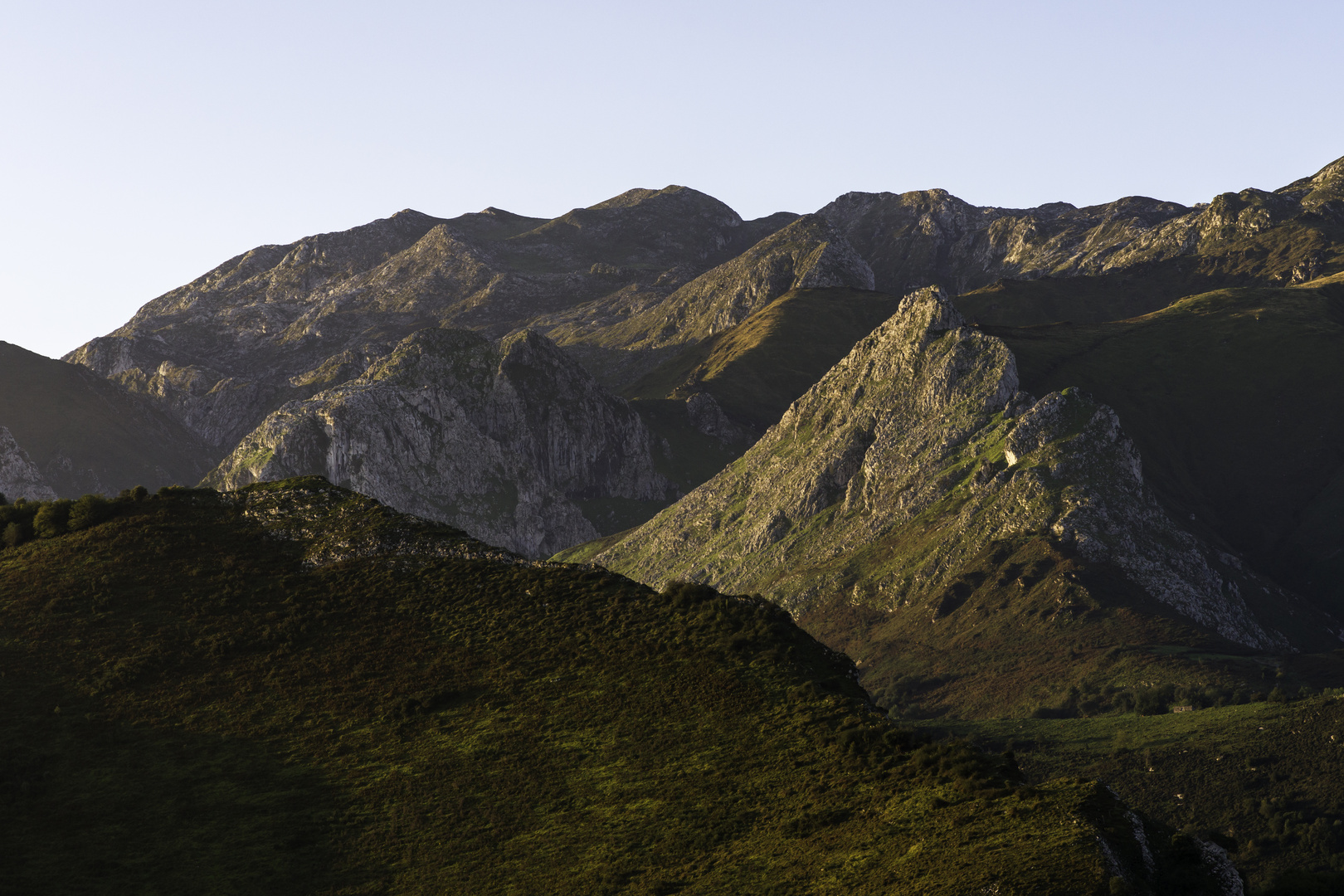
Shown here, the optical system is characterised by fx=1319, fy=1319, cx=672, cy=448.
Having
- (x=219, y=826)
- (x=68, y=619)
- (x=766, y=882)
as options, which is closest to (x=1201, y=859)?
(x=766, y=882)

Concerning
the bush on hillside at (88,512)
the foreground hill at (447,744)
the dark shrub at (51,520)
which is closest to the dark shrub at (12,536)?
the foreground hill at (447,744)

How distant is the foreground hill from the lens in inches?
2830

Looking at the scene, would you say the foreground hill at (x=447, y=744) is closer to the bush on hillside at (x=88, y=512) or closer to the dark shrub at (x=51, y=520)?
the dark shrub at (x=51, y=520)

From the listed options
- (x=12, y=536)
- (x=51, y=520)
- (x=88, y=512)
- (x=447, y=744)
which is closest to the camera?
(x=447, y=744)

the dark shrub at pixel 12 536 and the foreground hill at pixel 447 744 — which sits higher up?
the dark shrub at pixel 12 536

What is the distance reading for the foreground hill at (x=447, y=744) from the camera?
71.9 metres

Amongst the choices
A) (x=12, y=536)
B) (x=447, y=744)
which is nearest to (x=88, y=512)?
(x=12, y=536)

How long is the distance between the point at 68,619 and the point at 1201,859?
86.0m

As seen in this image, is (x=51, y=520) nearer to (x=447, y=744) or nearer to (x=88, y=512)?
(x=88, y=512)

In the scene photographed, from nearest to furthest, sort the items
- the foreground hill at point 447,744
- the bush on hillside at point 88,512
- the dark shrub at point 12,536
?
1. the foreground hill at point 447,744
2. the dark shrub at point 12,536
3. the bush on hillside at point 88,512

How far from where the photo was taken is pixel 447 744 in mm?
90375

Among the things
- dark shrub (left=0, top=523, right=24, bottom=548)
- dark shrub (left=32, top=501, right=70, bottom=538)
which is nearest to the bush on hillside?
dark shrub (left=32, top=501, right=70, bottom=538)

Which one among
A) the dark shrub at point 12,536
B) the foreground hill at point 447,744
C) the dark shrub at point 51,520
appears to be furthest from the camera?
the dark shrub at point 51,520

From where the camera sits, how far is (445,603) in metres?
109
